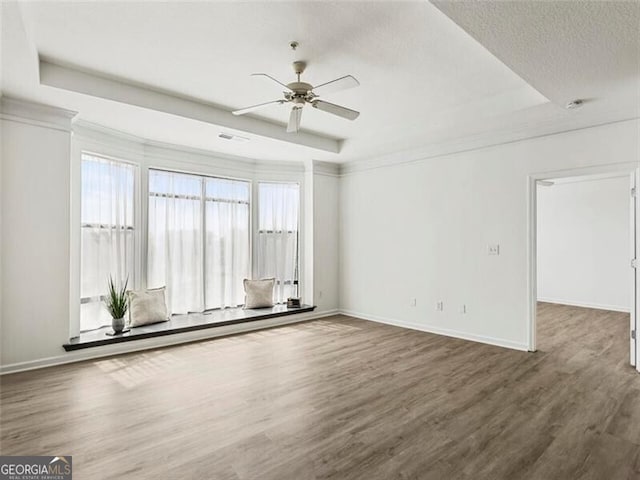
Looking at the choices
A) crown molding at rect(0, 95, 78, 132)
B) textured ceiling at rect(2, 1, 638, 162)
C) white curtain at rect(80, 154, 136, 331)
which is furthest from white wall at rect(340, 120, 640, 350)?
crown molding at rect(0, 95, 78, 132)

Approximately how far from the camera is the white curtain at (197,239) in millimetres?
5293

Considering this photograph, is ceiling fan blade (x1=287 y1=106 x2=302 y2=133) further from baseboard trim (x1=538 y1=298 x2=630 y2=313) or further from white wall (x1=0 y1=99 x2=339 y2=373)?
baseboard trim (x1=538 y1=298 x2=630 y2=313)

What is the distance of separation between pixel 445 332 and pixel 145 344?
13.2ft

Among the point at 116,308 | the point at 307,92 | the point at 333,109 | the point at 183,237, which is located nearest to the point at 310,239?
the point at 183,237

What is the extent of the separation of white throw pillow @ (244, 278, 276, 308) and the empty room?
5 centimetres

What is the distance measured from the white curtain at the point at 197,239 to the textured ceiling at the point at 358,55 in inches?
44.4

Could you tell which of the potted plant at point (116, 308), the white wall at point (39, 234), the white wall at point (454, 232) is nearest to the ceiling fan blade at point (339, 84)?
the white wall at point (454, 232)

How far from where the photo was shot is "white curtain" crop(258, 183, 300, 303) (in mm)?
6426

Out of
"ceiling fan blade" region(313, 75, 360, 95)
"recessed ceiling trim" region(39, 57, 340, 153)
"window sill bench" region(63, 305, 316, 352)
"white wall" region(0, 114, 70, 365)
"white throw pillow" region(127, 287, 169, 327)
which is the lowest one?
"window sill bench" region(63, 305, 316, 352)

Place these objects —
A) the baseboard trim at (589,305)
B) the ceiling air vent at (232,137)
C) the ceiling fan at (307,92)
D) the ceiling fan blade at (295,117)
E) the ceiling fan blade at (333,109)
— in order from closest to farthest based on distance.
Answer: the ceiling fan at (307,92)
the ceiling fan blade at (333,109)
the ceiling fan blade at (295,117)
the ceiling air vent at (232,137)
the baseboard trim at (589,305)

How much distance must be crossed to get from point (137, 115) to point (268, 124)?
1572 millimetres

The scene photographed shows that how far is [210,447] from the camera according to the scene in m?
2.40

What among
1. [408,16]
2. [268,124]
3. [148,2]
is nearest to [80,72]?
[148,2]

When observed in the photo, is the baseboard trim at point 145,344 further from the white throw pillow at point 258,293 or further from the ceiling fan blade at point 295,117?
the ceiling fan blade at point 295,117
